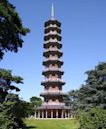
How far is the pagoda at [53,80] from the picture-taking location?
7144 cm

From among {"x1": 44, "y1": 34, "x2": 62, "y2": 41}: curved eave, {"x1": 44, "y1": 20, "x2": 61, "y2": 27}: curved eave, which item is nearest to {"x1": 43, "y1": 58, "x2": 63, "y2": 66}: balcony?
{"x1": 44, "y1": 34, "x2": 62, "y2": 41}: curved eave

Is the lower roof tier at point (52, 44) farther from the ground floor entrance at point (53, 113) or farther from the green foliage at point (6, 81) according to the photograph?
the green foliage at point (6, 81)

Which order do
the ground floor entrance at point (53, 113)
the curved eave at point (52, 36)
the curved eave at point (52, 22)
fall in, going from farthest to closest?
the curved eave at point (52, 22) < the curved eave at point (52, 36) < the ground floor entrance at point (53, 113)

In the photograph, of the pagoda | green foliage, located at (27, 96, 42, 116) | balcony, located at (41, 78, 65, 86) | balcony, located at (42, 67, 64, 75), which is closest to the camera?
green foliage, located at (27, 96, 42, 116)

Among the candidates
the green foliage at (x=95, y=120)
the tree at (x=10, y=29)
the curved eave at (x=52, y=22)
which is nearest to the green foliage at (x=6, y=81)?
the tree at (x=10, y=29)

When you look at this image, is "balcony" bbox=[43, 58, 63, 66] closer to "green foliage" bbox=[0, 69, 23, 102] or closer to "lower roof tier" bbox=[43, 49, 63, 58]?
"lower roof tier" bbox=[43, 49, 63, 58]

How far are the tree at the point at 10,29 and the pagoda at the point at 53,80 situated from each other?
4440 centimetres

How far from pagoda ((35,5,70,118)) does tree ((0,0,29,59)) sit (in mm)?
44397

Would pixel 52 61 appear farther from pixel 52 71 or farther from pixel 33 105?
pixel 33 105

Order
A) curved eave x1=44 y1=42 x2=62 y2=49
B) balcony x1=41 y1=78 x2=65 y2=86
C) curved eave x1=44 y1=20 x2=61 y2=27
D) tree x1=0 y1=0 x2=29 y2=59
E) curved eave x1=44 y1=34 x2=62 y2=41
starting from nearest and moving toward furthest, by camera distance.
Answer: tree x1=0 y1=0 x2=29 y2=59, balcony x1=41 y1=78 x2=65 y2=86, curved eave x1=44 y1=42 x2=62 y2=49, curved eave x1=44 y1=34 x2=62 y2=41, curved eave x1=44 y1=20 x2=61 y2=27

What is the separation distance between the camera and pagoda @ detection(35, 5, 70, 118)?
71.4 m

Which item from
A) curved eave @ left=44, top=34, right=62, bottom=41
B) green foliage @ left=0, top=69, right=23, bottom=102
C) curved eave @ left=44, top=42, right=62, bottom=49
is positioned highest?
curved eave @ left=44, top=34, right=62, bottom=41

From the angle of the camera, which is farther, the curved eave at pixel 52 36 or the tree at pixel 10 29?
the curved eave at pixel 52 36

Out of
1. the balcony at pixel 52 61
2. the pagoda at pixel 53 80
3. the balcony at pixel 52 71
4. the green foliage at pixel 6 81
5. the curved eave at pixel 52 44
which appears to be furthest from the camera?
the curved eave at pixel 52 44
